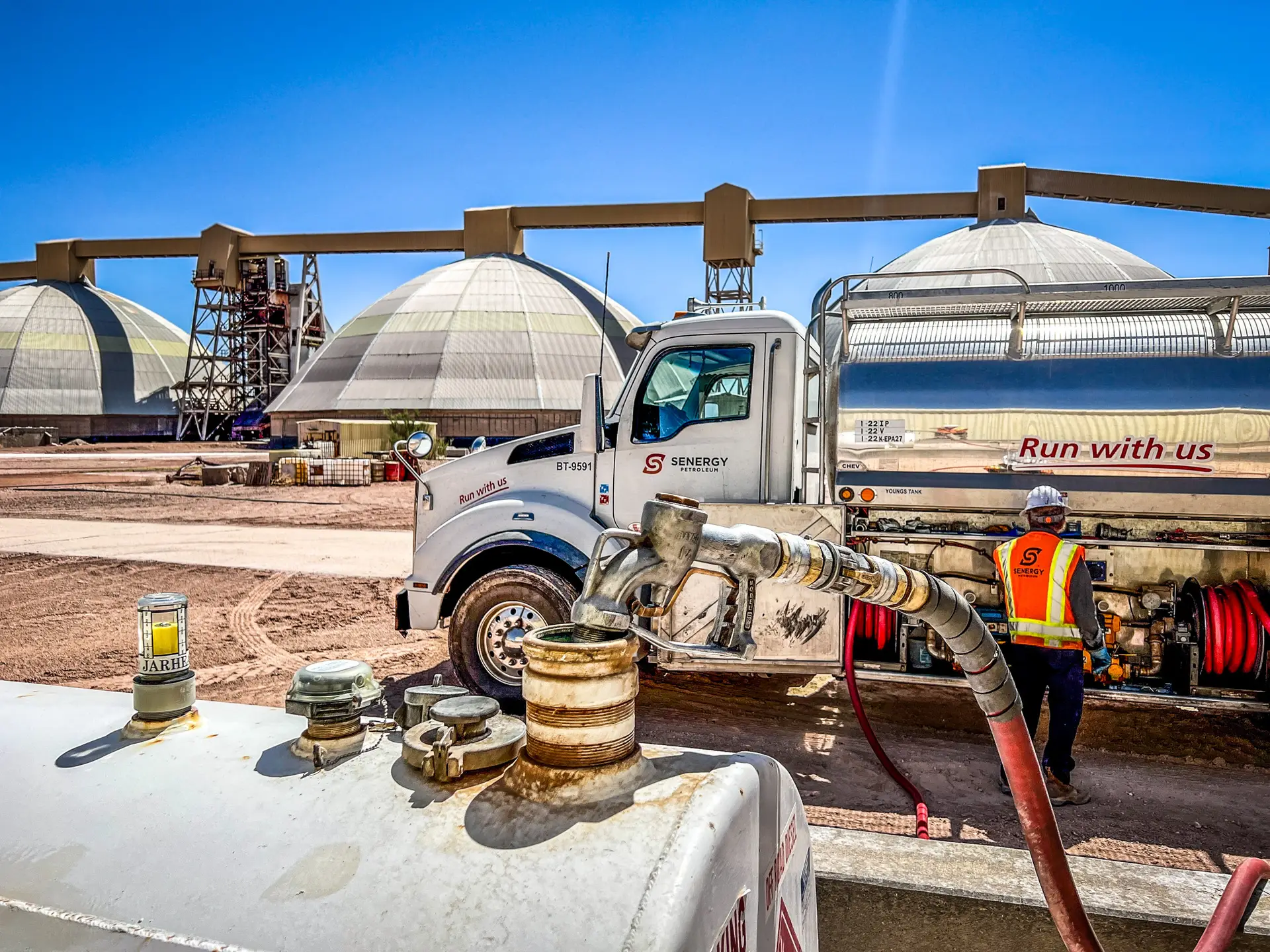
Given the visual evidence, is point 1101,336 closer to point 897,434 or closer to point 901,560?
point 897,434

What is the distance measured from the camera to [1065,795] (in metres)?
5.28

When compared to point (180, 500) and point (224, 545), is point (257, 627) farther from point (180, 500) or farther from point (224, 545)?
point (180, 500)

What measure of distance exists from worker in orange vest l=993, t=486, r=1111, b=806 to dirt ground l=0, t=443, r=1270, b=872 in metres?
0.38

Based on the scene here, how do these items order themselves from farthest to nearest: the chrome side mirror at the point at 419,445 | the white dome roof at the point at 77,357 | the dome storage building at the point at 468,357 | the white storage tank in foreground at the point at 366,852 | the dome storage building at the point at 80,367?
the white dome roof at the point at 77,357, the dome storage building at the point at 80,367, the dome storage building at the point at 468,357, the chrome side mirror at the point at 419,445, the white storage tank in foreground at the point at 366,852

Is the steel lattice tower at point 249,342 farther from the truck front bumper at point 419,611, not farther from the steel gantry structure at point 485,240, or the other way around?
the truck front bumper at point 419,611

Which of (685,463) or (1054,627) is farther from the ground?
(685,463)

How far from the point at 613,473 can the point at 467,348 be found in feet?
124

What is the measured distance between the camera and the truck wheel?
656 centimetres

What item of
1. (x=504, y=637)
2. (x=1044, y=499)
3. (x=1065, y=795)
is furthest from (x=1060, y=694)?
(x=504, y=637)

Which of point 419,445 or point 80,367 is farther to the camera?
point 80,367

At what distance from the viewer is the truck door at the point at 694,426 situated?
6484mm

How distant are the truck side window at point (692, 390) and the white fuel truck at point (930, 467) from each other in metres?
0.02

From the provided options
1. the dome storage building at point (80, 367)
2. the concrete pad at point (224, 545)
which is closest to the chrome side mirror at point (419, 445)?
the concrete pad at point (224, 545)

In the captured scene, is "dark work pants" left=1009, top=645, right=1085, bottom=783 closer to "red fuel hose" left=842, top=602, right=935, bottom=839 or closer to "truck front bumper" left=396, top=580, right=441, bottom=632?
"red fuel hose" left=842, top=602, right=935, bottom=839
